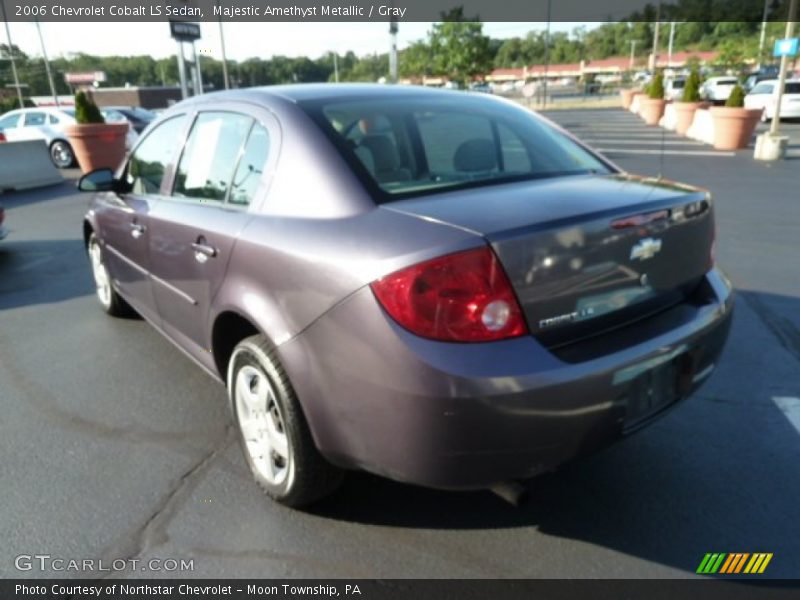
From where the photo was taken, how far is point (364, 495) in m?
2.64

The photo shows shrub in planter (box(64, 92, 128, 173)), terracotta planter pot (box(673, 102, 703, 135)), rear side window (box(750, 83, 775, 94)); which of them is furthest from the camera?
rear side window (box(750, 83, 775, 94))

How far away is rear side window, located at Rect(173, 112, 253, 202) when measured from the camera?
282 cm

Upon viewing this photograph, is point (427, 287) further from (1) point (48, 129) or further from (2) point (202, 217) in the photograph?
(1) point (48, 129)

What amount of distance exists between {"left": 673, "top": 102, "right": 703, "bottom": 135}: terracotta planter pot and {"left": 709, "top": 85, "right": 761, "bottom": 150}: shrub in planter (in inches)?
99.3

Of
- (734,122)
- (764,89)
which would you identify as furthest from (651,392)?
(764,89)

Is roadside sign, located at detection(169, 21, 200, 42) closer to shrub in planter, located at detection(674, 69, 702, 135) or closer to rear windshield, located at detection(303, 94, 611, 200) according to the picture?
shrub in planter, located at detection(674, 69, 702, 135)

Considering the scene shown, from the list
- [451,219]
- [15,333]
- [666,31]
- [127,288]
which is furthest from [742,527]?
[666,31]

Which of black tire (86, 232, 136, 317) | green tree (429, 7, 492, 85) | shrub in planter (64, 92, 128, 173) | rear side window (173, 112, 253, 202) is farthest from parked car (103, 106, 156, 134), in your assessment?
green tree (429, 7, 492, 85)

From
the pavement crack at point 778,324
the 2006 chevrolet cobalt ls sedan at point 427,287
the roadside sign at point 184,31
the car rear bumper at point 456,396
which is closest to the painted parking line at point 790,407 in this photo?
the pavement crack at point 778,324

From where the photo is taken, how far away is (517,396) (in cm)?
184

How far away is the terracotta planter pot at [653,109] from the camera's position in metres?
22.7

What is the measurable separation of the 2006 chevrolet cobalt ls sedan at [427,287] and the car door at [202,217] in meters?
0.02

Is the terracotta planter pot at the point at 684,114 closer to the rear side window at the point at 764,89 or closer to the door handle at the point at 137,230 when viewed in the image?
the rear side window at the point at 764,89

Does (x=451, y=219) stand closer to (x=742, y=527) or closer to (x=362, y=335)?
(x=362, y=335)
